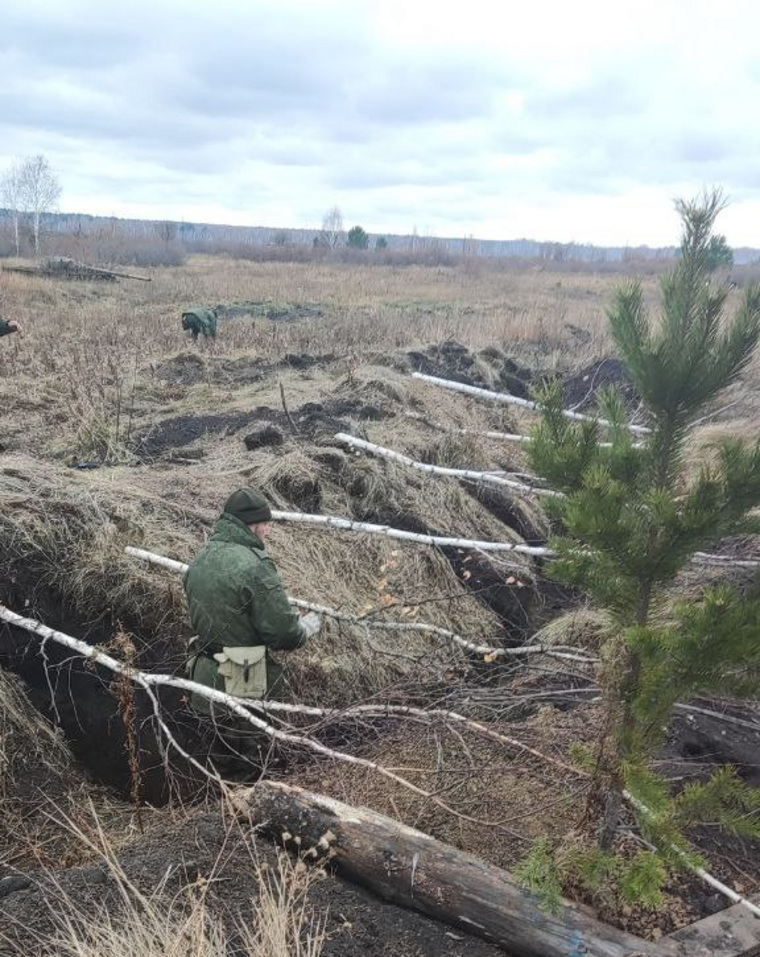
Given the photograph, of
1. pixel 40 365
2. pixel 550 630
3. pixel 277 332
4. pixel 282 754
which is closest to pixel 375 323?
pixel 277 332

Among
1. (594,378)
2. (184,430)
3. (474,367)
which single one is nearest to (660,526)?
(184,430)

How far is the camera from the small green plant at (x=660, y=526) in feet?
7.61

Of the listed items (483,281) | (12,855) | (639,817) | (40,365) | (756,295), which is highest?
(483,281)

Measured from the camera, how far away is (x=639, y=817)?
2.61 meters

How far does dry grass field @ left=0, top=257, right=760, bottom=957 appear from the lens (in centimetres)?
381

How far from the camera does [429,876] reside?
2.87 m

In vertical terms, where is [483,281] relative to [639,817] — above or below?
above

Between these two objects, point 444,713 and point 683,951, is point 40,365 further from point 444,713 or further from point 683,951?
point 683,951

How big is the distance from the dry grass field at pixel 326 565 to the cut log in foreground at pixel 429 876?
183mm

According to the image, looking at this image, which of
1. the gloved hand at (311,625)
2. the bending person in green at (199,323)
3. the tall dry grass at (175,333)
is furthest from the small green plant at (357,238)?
the gloved hand at (311,625)

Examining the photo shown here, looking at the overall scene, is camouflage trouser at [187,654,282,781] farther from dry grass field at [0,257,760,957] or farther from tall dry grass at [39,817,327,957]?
tall dry grass at [39,817,327,957]

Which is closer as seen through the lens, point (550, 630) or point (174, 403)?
point (550, 630)

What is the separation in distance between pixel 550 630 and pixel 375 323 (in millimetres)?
13069

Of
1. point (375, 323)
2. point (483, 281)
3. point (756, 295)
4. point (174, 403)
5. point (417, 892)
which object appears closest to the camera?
point (756, 295)
